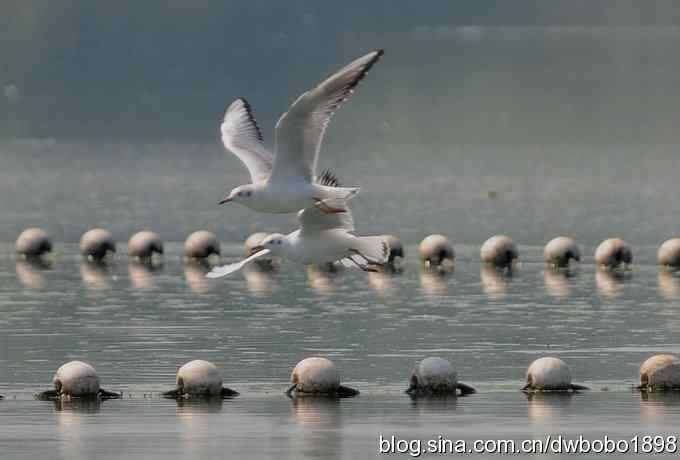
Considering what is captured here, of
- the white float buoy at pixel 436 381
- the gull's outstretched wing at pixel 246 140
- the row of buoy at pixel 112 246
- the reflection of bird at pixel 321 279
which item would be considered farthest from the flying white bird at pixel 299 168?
the row of buoy at pixel 112 246

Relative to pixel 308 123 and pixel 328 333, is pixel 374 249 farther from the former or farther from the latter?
pixel 328 333

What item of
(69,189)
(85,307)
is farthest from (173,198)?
(85,307)

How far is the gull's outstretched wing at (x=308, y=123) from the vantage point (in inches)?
1237

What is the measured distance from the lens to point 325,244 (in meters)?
34.4

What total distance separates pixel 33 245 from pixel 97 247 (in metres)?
2.12

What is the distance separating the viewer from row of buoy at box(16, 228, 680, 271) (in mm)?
55969

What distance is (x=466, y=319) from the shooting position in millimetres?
43906

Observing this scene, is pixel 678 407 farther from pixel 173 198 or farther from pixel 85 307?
pixel 173 198

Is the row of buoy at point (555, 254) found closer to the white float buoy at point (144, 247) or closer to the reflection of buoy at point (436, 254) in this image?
the reflection of buoy at point (436, 254)

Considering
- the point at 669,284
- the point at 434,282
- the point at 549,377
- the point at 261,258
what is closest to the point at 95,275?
the point at 261,258

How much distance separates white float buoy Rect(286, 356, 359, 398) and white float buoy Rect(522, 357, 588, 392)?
2.73m

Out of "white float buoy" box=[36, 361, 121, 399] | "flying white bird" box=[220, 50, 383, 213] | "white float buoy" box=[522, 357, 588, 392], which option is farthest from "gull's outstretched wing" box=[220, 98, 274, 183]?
"white float buoy" box=[522, 357, 588, 392]

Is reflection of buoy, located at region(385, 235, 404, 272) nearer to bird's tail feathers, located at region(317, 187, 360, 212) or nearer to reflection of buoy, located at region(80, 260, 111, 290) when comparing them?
reflection of buoy, located at region(80, 260, 111, 290)

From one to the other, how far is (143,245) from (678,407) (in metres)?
28.6
